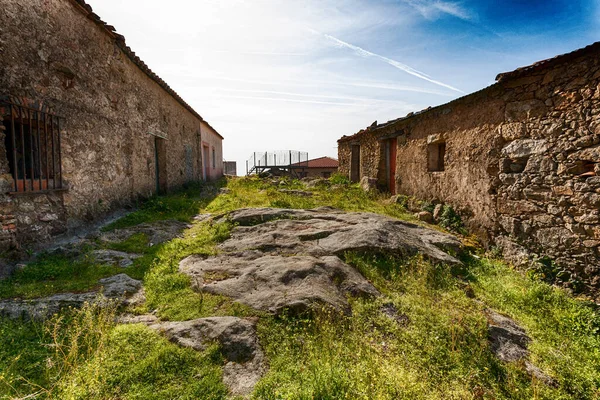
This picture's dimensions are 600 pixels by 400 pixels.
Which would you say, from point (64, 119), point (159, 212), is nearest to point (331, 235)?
point (159, 212)

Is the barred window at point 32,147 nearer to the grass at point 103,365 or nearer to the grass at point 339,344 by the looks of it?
the grass at point 339,344

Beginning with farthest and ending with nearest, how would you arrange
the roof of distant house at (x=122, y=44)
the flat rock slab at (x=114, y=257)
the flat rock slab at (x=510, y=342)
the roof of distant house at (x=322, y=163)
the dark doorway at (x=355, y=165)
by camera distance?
1. the roof of distant house at (x=322, y=163)
2. the dark doorway at (x=355, y=165)
3. the roof of distant house at (x=122, y=44)
4. the flat rock slab at (x=114, y=257)
5. the flat rock slab at (x=510, y=342)

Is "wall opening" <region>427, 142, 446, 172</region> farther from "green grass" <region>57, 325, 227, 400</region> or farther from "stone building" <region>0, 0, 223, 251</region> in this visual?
"stone building" <region>0, 0, 223, 251</region>

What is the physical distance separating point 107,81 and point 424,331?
8163mm

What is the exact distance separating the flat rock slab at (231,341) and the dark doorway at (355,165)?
41.4 feet

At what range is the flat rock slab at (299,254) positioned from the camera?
3795mm

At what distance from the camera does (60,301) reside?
3461 millimetres

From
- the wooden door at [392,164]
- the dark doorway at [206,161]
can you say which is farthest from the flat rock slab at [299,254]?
the dark doorway at [206,161]

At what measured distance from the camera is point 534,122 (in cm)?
549

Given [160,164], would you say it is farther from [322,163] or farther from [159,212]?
[322,163]

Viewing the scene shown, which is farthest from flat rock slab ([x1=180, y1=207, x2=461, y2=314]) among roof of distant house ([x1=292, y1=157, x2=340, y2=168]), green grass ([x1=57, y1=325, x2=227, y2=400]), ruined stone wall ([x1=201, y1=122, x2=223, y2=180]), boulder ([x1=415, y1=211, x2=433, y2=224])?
roof of distant house ([x1=292, y1=157, x2=340, y2=168])

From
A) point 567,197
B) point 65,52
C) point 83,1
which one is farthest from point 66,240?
point 567,197

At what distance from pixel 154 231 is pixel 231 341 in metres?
4.51

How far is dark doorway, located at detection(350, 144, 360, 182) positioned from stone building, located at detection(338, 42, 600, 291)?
6.77 m
